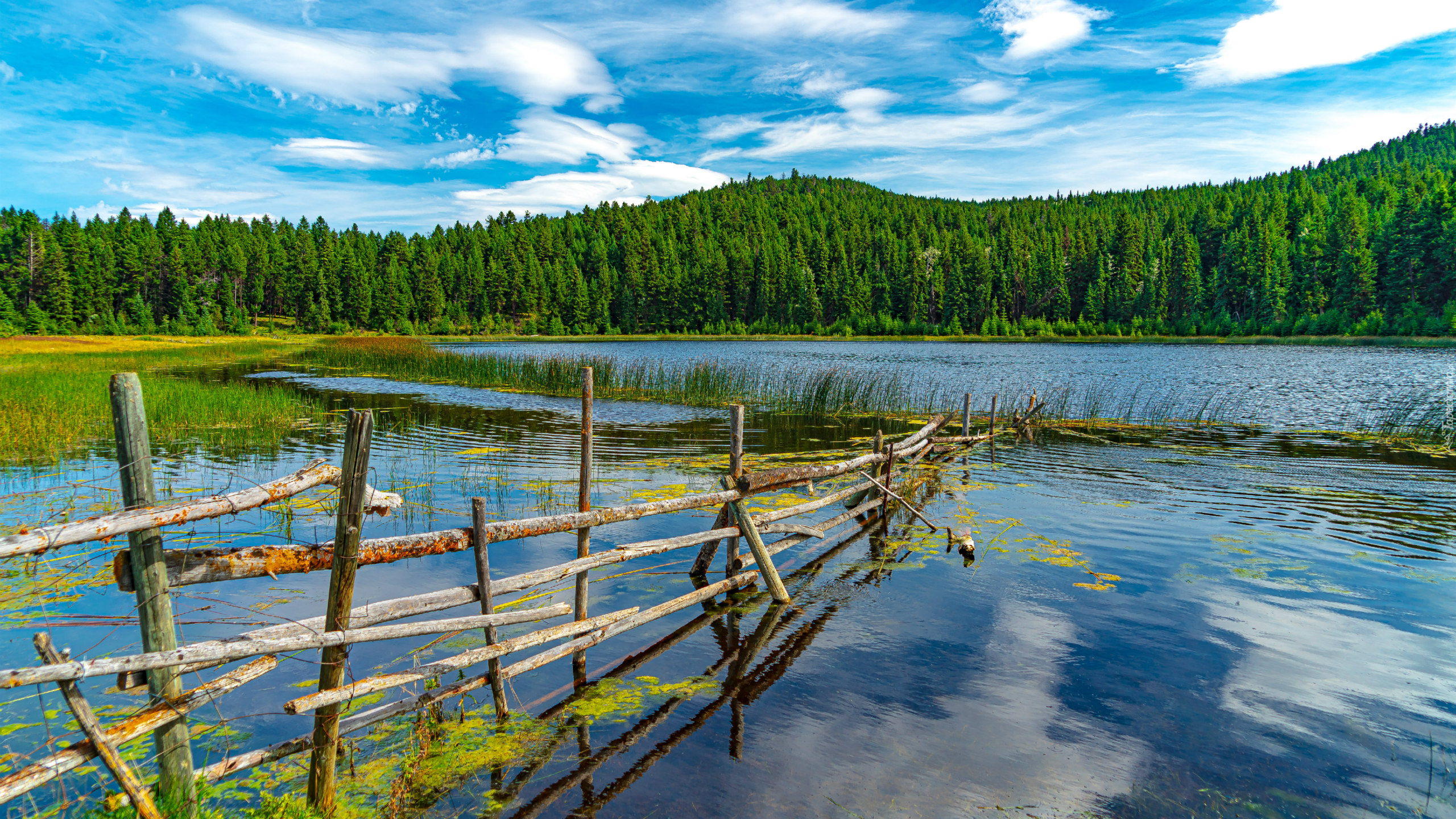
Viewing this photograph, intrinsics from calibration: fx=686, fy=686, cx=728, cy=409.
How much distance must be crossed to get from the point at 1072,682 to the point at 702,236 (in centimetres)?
16308

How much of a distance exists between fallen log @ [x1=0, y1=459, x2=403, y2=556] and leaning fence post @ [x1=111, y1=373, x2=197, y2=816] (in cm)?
10

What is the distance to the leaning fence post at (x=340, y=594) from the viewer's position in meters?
3.94

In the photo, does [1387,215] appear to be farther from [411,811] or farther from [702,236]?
[411,811]

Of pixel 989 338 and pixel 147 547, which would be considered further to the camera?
pixel 989 338

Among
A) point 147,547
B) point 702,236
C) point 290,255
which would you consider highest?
point 702,236

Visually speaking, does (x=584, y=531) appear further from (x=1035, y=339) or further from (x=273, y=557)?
(x=1035, y=339)

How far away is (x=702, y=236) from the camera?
536 feet

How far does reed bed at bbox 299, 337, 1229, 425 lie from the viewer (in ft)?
86.6

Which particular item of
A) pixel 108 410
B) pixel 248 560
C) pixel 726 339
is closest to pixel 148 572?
pixel 248 560

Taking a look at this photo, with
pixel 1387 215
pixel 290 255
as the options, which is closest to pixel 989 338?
pixel 1387 215

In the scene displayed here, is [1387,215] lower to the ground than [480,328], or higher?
higher

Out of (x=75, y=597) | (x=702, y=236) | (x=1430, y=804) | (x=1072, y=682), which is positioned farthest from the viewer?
(x=702, y=236)

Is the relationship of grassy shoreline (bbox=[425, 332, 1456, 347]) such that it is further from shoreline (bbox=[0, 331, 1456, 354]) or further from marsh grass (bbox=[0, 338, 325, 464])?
marsh grass (bbox=[0, 338, 325, 464])

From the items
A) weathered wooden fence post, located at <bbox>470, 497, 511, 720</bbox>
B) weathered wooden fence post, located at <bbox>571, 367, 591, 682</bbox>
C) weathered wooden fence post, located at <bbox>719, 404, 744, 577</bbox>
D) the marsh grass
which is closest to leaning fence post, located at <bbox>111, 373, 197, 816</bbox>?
weathered wooden fence post, located at <bbox>470, 497, 511, 720</bbox>
